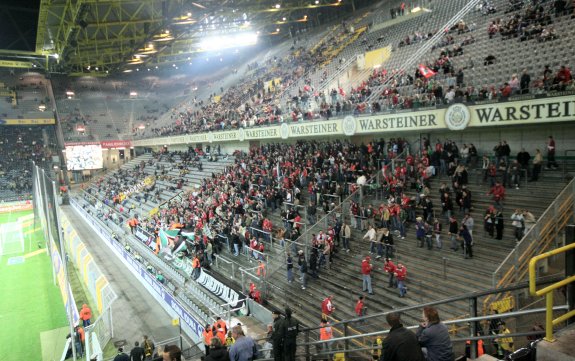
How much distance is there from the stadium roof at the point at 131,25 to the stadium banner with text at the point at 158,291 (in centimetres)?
1754

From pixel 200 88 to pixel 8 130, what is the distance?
31575 mm

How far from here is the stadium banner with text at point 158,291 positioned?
48.3ft

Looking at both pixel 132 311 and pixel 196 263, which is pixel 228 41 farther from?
pixel 132 311

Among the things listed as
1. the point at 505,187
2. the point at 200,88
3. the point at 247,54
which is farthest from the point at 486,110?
the point at 200,88

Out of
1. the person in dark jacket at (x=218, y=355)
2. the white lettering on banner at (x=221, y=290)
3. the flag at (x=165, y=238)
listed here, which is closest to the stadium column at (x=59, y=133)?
the flag at (x=165, y=238)

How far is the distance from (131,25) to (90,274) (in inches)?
1200

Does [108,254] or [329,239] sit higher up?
[329,239]

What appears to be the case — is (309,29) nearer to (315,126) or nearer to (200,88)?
(200,88)

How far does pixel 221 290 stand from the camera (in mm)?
16125

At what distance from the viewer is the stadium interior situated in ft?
35.8

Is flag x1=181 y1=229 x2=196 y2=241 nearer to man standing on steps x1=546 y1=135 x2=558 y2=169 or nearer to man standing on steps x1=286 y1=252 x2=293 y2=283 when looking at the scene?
man standing on steps x1=286 y1=252 x2=293 y2=283

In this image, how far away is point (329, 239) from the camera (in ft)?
49.7

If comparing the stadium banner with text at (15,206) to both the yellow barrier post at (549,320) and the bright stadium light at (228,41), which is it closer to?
the bright stadium light at (228,41)

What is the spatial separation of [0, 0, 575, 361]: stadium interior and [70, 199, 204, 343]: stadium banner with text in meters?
0.13
